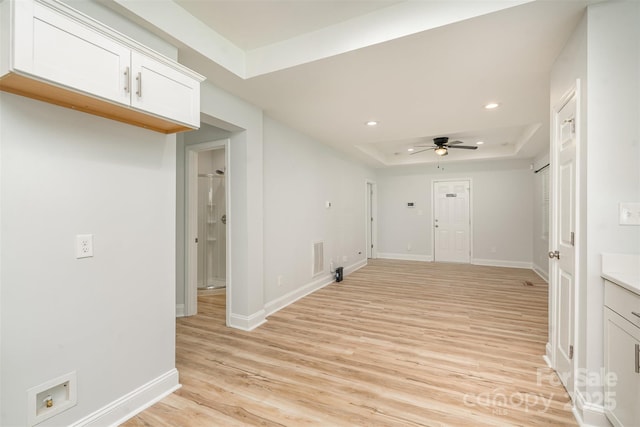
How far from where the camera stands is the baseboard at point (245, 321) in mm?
3153

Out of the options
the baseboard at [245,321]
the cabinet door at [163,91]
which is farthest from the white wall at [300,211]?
the cabinet door at [163,91]

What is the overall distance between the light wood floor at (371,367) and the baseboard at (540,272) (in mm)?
1464

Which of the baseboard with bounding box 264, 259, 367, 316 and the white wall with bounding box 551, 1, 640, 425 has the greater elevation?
the white wall with bounding box 551, 1, 640, 425

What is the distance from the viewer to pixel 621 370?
58.1 inches

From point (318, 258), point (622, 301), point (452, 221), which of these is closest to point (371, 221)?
point (452, 221)

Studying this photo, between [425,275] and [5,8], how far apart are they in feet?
20.1

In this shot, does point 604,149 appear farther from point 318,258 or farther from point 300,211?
point 318,258

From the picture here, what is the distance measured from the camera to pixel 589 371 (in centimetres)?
168

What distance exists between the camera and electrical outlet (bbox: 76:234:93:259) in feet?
5.17

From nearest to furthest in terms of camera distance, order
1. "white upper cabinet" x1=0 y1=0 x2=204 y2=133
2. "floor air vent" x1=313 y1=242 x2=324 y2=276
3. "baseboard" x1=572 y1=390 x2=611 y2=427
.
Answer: "white upper cabinet" x1=0 y1=0 x2=204 y2=133
"baseboard" x1=572 y1=390 x2=611 y2=427
"floor air vent" x1=313 y1=242 x2=324 y2=276

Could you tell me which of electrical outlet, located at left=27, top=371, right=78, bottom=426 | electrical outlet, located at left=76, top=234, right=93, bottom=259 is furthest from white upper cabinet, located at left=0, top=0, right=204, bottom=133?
electrical outlet, located at left=27, top=371, right=78, bottom=426

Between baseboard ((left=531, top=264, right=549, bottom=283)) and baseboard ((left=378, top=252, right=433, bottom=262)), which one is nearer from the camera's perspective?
baseboard ((left=531, top=264, right=549, bottom=283))

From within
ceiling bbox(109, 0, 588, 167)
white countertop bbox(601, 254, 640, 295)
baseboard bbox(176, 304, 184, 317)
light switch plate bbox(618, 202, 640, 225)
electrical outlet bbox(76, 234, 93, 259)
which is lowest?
baseboard bbox(176, 304, 184, 317)

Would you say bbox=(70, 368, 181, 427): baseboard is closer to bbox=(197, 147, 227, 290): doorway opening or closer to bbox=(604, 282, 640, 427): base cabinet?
bbox=(604, 282, 640, 427): base cabinet
